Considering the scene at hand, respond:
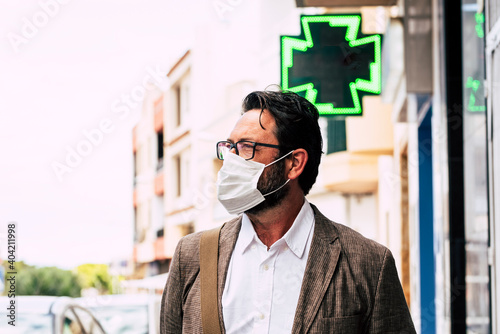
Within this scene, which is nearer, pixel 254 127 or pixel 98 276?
pixel 254 127

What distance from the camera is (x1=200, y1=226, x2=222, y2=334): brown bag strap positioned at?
7.75 ft

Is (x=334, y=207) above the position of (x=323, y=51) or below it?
below

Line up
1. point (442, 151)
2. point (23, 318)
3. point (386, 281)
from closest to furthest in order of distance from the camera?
point (386, 281) → point (442, 151) → point (23, 318)

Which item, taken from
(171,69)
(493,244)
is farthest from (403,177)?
(171,69)

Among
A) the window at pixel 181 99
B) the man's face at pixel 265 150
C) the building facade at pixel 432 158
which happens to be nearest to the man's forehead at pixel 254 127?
the man's face at pixel 265 150

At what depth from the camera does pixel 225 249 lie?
254 cm

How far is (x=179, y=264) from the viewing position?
8.34 feet

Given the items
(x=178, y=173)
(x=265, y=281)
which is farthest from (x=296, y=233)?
(x=178, y=173)

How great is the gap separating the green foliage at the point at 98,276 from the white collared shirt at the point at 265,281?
53887mm

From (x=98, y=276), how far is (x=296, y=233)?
5637 centimetres

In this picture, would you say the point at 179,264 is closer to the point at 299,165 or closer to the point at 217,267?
the point at 217,267

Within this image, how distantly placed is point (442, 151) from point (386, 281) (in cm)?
466

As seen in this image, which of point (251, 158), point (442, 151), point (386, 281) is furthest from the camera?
point (442, 151)

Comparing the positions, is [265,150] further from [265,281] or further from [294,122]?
[265,281]
